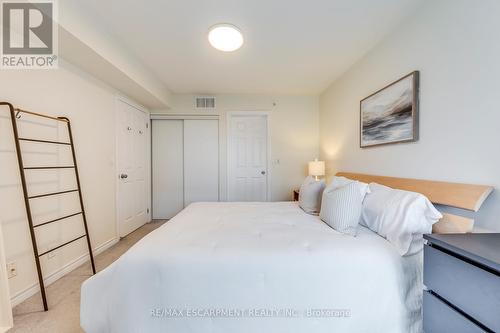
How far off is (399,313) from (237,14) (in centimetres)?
244

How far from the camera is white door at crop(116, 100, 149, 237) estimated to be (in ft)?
10.4

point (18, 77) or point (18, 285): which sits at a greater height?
point (18, 77)

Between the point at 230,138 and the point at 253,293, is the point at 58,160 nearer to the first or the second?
the point at 253,293

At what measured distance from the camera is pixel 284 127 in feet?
13.4

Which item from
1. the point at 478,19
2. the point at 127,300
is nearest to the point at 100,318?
the point at 127,300

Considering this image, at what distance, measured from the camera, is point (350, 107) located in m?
2.88

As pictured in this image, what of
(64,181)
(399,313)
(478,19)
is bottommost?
(399,313)

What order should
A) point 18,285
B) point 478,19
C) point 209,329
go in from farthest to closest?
point 18,285
point 478,19
point 209,329

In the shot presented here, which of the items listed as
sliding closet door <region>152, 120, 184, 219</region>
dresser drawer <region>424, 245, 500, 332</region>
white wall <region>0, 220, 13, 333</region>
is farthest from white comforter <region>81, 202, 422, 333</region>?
sliding closet door <region>152, 120, 184, 219</region>

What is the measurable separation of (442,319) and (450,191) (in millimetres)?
832

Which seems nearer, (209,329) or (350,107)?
(209,329)

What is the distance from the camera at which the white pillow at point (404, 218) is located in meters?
1.31

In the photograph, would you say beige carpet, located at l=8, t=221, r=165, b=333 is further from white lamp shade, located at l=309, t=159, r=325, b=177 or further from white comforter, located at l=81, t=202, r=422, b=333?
white lamp shade, located at l=309, t=159, r=325, b=177

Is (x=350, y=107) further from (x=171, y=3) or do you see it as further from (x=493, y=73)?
(x=171, y=3)
